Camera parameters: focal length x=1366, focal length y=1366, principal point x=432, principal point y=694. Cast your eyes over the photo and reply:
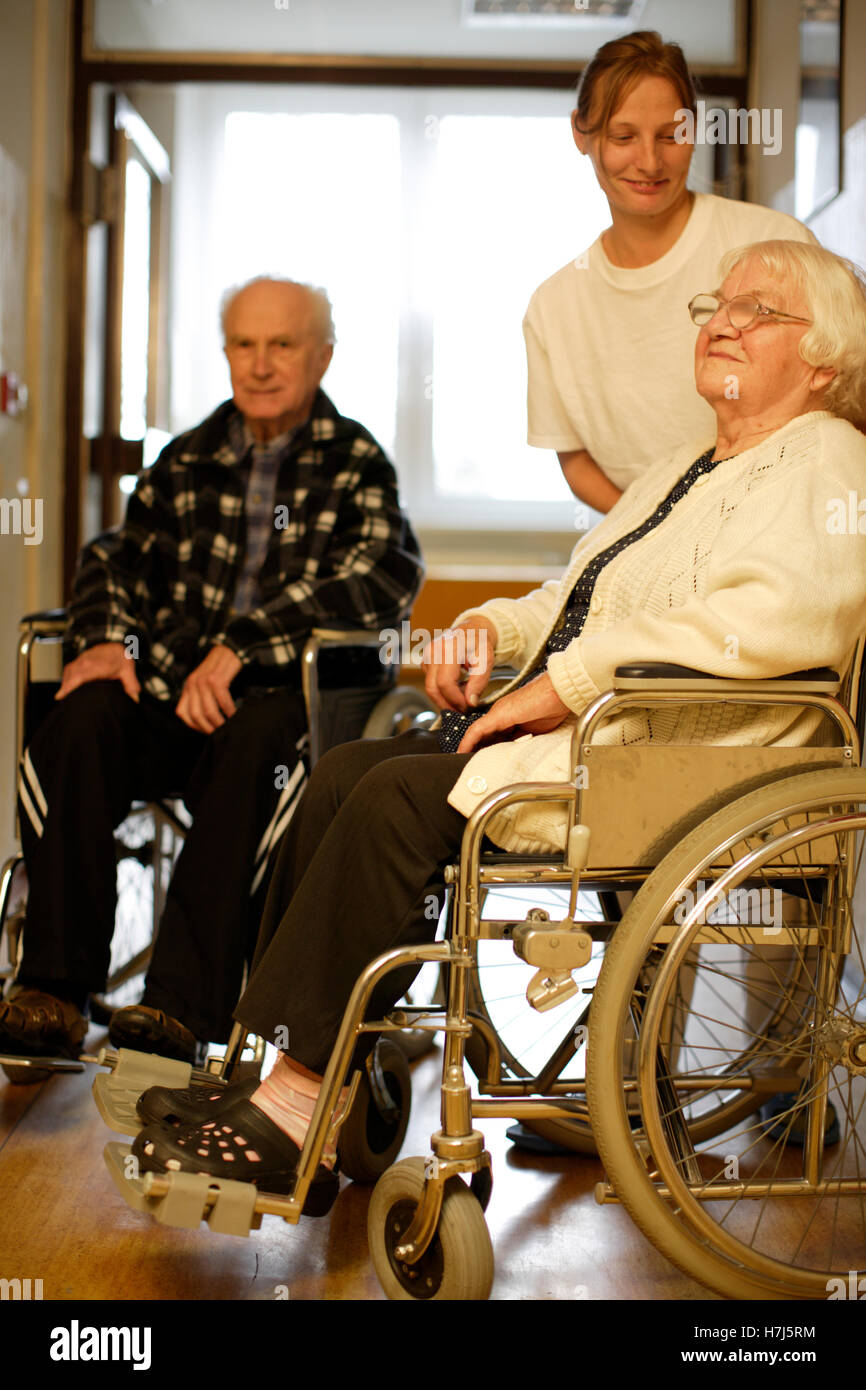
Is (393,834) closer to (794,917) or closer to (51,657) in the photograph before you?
(794,917)

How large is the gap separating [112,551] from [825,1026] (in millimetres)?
1476

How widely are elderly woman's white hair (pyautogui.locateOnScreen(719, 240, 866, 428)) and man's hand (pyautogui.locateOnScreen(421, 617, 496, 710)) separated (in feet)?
1.59

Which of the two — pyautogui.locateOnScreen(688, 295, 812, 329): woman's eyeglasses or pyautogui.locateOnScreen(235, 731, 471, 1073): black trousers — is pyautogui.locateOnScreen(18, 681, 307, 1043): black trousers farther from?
pyautogui.locateOnScreen(688, 295, 812, 329): woman's eyeglasses

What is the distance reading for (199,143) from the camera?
16.5ft

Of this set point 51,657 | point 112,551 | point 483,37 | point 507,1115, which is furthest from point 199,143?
point 507,1115

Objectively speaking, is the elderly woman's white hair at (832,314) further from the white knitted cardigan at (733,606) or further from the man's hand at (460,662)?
the man's hand at (460,662)

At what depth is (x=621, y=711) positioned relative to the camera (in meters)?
1.44

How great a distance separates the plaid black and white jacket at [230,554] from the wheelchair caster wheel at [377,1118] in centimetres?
68

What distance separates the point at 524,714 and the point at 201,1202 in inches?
23.6

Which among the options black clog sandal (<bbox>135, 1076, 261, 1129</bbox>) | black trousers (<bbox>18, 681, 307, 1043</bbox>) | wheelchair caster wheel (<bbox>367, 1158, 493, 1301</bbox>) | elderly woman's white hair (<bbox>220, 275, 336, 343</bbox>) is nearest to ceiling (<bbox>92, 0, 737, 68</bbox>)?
elderly woman's white hair (<bbox>220, 275, 336, 343</bbox>)

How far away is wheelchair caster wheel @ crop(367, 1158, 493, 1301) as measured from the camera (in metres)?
1.25

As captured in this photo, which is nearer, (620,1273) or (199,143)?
(620,1273)

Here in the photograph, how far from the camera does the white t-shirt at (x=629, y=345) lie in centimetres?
191

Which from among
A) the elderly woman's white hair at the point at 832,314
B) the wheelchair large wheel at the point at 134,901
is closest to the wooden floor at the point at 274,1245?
the wheelchair large wheel at the point at 134,901
